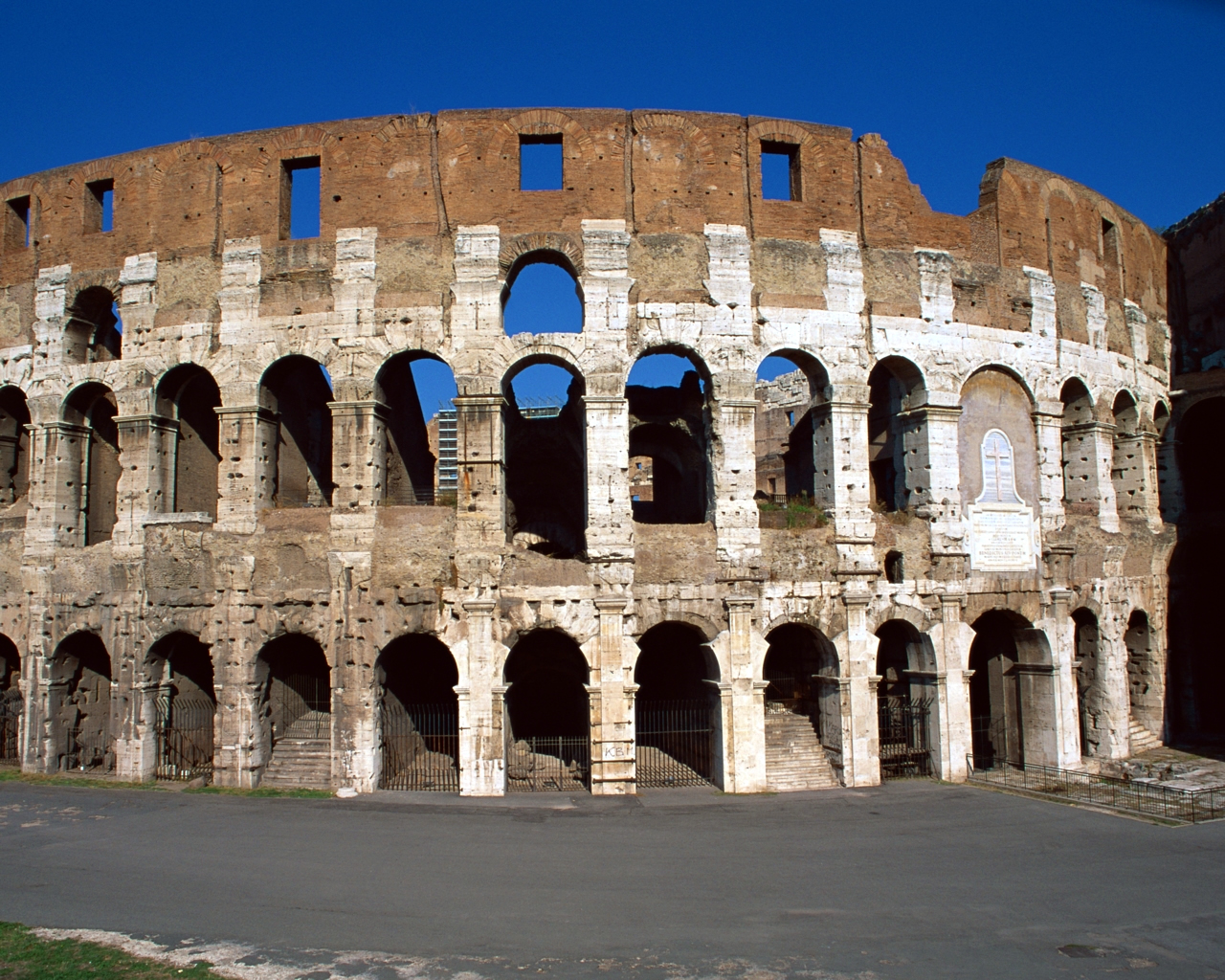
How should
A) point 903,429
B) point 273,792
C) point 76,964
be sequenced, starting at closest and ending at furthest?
point 76,964 → point 273,792 → point 903,429

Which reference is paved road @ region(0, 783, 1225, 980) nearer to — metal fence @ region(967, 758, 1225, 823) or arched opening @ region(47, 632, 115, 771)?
metal fence @ region(967, 758, 1225, 823)

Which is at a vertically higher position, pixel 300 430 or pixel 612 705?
pixel 300 430

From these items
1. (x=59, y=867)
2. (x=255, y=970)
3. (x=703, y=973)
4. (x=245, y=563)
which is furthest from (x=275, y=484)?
(x=703, y=973)

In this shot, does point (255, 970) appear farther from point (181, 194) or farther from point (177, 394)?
point (181, 194)

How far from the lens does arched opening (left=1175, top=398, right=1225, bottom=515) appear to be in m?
22.1

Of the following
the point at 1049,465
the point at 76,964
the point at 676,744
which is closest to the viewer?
the point at 76,964

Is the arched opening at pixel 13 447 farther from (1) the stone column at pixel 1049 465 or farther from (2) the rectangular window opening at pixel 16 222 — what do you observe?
(1) the stone column at pixel 1049 465

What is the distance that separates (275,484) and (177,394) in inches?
108

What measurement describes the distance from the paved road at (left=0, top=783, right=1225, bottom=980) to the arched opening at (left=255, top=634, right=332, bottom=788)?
4.48 feet

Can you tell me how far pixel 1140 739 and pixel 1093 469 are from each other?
5.85 metres

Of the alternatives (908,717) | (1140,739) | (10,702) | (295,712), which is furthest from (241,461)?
(1140,739)

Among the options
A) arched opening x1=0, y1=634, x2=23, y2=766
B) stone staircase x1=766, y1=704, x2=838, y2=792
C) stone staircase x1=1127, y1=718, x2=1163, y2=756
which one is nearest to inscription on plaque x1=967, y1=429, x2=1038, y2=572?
stone staircase x1=766, y1=704, x2=838, y2=792

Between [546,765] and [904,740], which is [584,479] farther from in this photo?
[904,740]

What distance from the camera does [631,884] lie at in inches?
398
